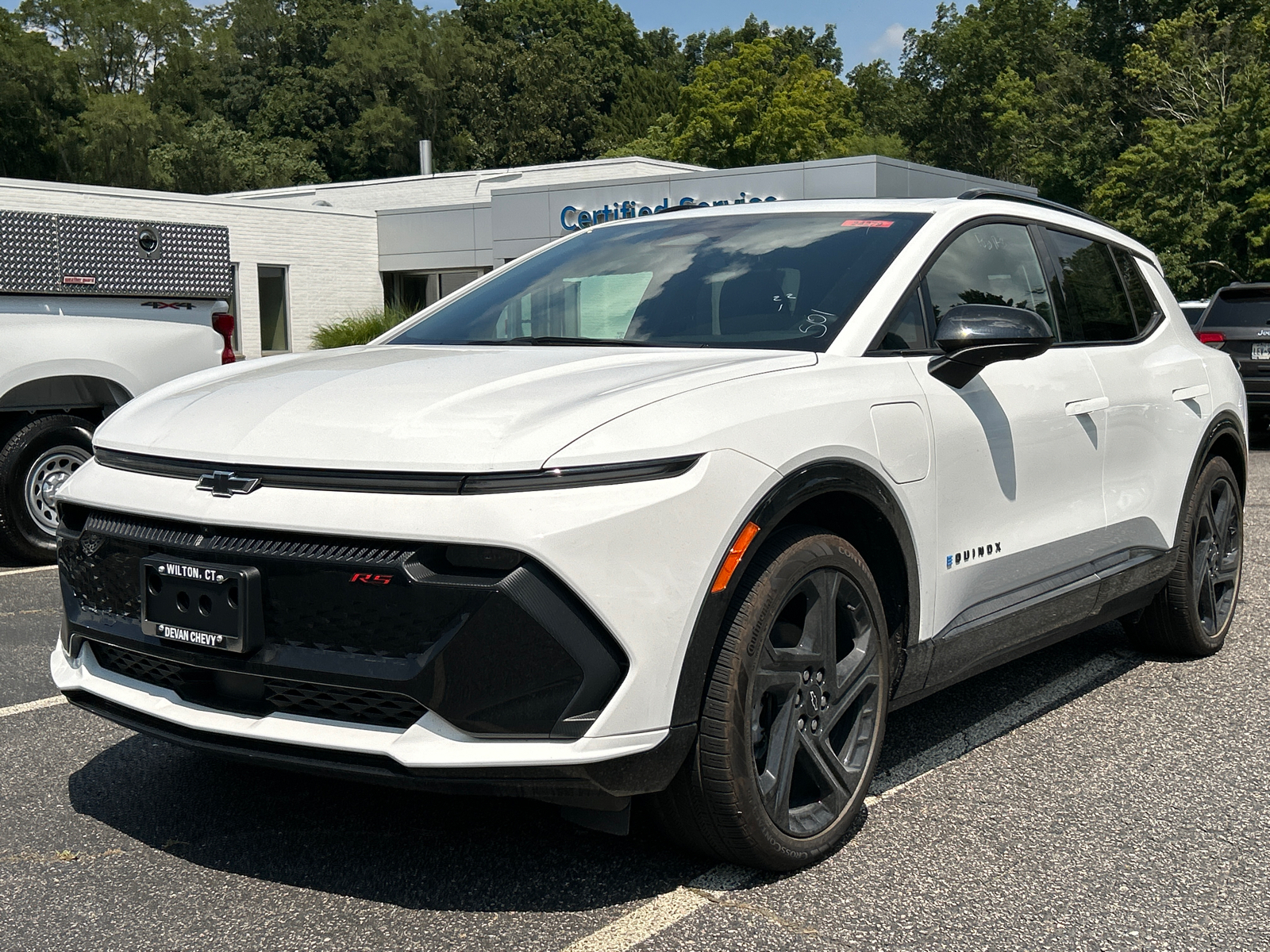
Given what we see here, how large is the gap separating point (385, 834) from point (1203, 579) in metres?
3.55

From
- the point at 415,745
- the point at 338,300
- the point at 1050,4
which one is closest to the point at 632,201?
the point at 338,300

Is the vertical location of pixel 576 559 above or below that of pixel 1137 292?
below

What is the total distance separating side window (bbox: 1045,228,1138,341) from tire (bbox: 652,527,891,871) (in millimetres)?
1685

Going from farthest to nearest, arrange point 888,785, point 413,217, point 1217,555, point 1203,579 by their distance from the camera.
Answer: point 413,217 → point 1217,555 → point 1203,579 → point 888,785

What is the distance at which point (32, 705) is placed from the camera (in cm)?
469

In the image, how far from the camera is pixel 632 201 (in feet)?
94.3

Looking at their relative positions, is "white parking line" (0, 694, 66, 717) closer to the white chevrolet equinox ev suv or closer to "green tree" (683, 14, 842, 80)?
the white chevrolet equinox ev suv

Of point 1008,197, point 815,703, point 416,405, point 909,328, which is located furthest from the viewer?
point 1008,197

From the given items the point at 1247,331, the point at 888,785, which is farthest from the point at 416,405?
the point at 1247,331

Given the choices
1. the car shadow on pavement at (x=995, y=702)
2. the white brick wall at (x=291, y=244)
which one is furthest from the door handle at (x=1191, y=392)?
the white brick wall at (x=291, y=244)

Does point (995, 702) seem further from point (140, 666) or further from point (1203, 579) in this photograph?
point (140, 666)

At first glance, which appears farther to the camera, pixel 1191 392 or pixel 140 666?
pixel 1191 392

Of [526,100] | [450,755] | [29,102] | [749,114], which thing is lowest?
[450,755]

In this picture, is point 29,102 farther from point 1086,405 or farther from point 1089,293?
point 1086,405
